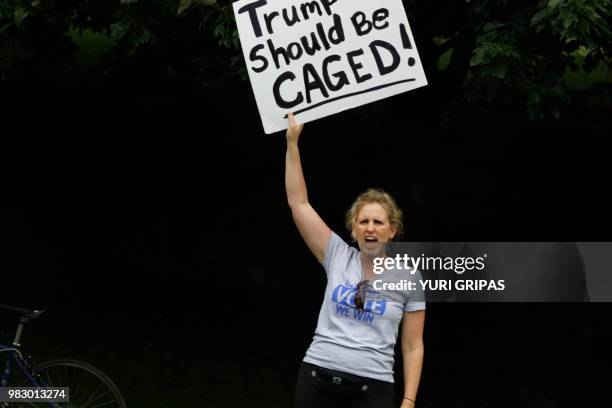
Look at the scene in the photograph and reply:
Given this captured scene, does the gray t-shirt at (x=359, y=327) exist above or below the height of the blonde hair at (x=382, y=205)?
below

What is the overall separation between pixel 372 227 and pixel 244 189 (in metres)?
9.75

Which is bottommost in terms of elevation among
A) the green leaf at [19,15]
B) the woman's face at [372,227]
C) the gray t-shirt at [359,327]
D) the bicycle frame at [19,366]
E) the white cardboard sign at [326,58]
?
the gray t-shirt at [359,327]

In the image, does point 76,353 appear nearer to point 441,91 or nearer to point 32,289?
point 32,289

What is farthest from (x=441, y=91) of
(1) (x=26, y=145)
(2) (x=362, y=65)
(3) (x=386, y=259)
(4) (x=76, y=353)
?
(1) (x=26, y=145)

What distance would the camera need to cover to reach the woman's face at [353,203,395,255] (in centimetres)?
435

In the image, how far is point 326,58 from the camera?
16.4 feet

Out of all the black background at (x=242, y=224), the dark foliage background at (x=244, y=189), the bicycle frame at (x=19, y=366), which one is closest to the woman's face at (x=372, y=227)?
the dark foliage background at (x=244, y=189)

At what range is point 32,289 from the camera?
1043cm

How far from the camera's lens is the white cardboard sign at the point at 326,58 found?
495 cm

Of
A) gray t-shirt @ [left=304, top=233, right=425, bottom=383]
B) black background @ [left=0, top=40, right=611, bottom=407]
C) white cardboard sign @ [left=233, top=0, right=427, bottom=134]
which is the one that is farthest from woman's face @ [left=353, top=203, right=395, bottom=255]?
black background @ [left=0, top=40, right=611, bottom=407]

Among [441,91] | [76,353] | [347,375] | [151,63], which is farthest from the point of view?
[151,63]

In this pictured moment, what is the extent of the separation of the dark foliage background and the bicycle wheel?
1.56m

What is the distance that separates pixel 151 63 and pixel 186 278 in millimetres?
2235

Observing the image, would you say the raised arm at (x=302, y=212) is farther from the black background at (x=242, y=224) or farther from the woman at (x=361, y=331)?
the black background at (x=242, y=224)
